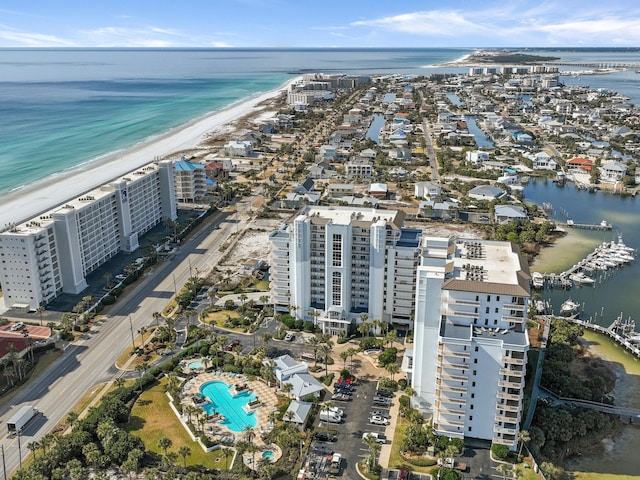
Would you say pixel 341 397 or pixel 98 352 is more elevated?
pixel 98 352

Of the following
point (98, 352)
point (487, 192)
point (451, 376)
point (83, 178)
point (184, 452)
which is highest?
point (83, 178)

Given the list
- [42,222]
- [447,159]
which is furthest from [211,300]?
[447,159]

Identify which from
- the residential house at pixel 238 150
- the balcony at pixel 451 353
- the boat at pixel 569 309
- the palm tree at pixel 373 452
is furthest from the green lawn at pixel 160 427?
the residential house at pixel 238 150

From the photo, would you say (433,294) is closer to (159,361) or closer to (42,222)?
(159,361)

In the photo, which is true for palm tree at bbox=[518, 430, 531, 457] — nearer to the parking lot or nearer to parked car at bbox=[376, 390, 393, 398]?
the parking lot

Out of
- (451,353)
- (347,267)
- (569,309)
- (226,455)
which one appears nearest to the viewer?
(226,455)

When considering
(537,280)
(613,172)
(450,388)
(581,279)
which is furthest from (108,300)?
(613,172)

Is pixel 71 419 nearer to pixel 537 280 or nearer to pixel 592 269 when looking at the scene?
pixel 537 280
